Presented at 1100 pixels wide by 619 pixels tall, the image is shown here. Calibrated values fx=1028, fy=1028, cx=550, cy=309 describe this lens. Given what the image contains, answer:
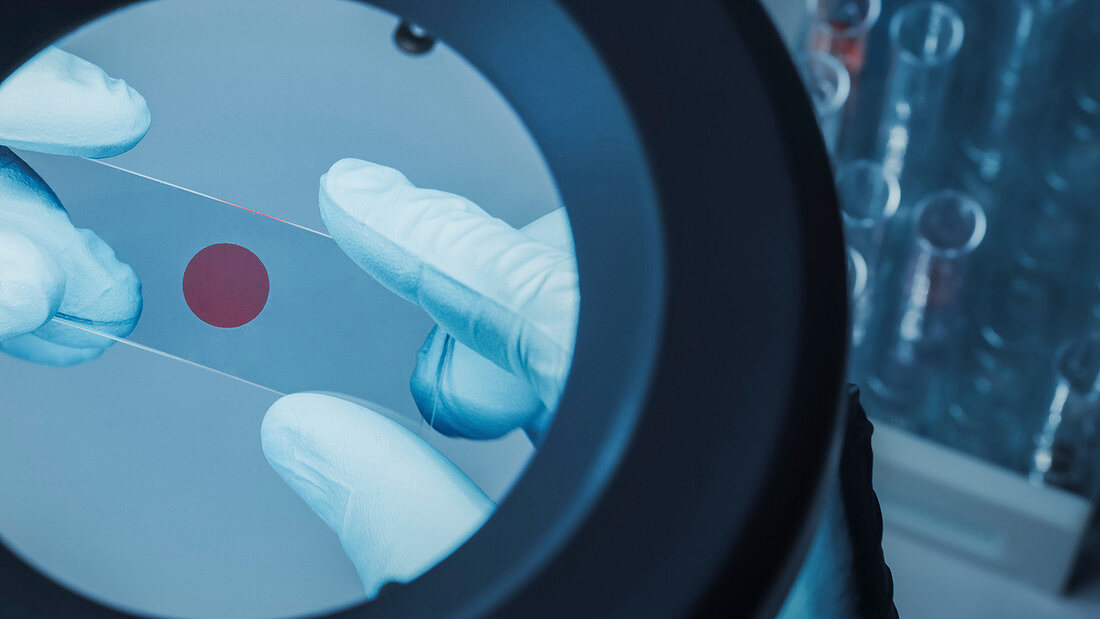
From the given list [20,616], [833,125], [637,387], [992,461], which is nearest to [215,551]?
[20,616]

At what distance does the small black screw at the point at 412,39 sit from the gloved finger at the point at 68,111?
10cm

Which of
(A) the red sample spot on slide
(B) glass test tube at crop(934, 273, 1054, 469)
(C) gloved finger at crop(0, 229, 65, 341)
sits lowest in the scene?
(B) glass test tube at crop(934, 273, 1054, 469)

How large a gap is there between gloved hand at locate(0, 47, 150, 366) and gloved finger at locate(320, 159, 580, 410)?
0.08 metres

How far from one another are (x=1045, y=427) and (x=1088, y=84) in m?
0.39

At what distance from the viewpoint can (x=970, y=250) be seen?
3.45 feet

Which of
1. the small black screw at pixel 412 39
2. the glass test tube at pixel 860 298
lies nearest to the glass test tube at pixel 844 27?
the glass test tube at pixel 860 298

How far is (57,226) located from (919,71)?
97 cm

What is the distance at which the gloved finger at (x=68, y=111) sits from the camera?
0.38 m

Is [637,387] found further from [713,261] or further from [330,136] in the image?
[330,136]

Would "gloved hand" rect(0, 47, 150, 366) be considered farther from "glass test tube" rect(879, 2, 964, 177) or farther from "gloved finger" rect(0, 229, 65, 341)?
"glass test tube" rect(879, 2, 964, 177)

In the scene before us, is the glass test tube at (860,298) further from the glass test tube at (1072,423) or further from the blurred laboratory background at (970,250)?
the glass test tube at (1072,423)

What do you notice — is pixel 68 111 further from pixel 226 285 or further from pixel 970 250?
pixel 970 250

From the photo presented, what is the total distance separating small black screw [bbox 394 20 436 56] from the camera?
38cm

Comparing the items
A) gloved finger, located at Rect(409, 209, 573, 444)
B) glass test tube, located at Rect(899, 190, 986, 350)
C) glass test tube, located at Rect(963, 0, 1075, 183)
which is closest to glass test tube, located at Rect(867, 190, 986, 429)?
glass test tube, located at Rect(899, 190, 986, 350)
